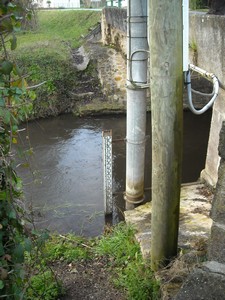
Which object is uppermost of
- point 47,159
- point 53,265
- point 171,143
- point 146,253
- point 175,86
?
point 175,86

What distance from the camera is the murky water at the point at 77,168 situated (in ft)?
26.2

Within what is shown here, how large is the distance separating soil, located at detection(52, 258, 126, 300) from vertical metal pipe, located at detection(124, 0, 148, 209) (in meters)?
2.71

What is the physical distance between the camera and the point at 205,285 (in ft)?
6.30

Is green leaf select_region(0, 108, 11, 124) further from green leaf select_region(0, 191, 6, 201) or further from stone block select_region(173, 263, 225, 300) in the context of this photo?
stone block select_region(173, 263, 225, 300)

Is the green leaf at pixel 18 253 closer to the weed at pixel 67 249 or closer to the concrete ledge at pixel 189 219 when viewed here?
the concrete ledge at pixel 189 219

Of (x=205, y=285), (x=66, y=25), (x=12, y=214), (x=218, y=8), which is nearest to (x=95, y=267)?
(x=12, y=214)

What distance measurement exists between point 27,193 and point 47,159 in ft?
7.85

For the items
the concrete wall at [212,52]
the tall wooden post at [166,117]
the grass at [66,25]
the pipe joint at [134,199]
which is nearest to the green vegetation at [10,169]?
the tall wooden post at [166,117]

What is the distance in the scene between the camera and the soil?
3926mm

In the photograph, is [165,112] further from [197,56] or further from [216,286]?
[197,56]

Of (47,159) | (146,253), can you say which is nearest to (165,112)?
(146,253)

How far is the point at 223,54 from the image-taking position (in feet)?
20.2

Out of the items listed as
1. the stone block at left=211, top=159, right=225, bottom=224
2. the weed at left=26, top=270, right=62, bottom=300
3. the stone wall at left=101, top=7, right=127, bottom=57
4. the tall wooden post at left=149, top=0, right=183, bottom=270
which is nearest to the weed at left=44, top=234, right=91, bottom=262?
the weed at left=26, top=270, right=62, bottom=300

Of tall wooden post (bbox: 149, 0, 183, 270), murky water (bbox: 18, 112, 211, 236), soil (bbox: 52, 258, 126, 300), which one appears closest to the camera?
tall wooden post (bbox: 149, 0, 183, 270)
